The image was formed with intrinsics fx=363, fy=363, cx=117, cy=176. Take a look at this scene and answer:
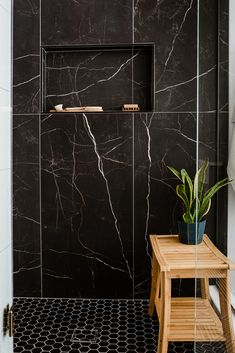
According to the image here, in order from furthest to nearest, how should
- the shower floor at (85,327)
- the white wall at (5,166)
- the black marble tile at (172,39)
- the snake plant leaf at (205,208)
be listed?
the black marble tile at (172,39)
the shower floor at (85,327)
the white wall at (5,166)
the snake plant leaf at (205,208)

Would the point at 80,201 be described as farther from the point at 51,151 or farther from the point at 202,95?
Result: the point at 202,95

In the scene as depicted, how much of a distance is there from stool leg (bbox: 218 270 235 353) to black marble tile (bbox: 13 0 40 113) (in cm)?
193

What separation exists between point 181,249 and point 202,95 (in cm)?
104

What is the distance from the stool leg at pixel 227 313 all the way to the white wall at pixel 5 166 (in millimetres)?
980

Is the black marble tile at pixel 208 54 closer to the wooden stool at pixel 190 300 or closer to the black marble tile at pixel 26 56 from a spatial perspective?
the wooden stool at pixel 190 300

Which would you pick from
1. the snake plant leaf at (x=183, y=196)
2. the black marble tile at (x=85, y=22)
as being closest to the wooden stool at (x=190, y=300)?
the snake plant leaf at (x=183, y=196)

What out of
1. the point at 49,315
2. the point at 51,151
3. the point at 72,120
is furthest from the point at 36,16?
the point at 49,315

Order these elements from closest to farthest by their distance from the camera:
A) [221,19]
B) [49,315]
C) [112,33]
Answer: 1. [221,19]
2. [49,315]
3. [112,33]

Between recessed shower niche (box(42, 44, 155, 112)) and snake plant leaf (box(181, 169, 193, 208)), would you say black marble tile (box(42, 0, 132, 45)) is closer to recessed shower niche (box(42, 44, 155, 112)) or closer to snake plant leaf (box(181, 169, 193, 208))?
recessed shower niche (box(42, 44, 155, 112))

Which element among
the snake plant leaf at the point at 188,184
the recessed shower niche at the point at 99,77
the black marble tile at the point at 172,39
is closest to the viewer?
the snake plant leaf at the point at 188,184

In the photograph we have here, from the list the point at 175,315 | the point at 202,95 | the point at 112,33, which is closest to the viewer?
the point at 202,95

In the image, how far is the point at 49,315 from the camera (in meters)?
2.35

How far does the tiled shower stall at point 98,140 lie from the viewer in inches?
99.0

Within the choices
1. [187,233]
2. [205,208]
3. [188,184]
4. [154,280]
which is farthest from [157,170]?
[205,208]
